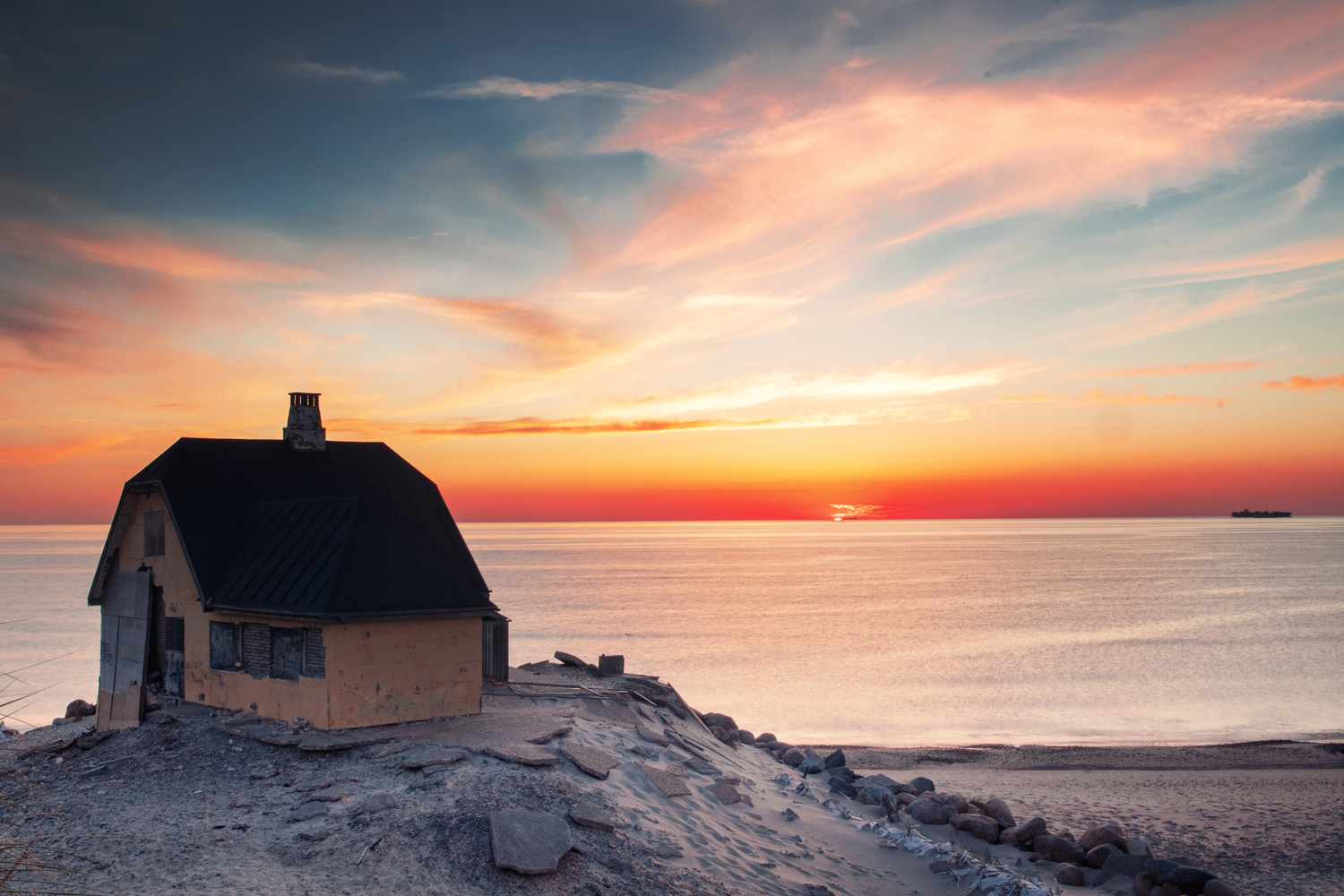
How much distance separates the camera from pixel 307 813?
12.1 metres

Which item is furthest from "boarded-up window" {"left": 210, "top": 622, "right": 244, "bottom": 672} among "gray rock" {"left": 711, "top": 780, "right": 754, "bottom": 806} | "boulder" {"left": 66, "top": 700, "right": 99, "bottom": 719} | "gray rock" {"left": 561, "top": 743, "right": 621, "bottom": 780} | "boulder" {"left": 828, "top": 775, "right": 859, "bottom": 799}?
"boulder" {"left": 828, "top": 775, "right": 859, "bottom": 799}

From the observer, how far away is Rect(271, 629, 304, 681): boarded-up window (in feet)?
51.9

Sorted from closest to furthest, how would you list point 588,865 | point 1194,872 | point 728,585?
point 588,865
point 1194,872
point 728,585

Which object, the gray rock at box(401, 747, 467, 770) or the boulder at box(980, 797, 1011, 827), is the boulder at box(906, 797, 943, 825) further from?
the gray rock at box(401, 747, 467, 770)

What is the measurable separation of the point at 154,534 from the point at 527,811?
1252cm

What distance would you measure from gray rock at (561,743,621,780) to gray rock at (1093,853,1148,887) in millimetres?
8853

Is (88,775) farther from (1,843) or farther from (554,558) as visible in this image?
(554,558)

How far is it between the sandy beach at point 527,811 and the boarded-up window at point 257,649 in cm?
101

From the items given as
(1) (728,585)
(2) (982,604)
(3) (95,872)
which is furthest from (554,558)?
(3) (95,872)

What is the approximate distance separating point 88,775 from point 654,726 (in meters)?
11.0

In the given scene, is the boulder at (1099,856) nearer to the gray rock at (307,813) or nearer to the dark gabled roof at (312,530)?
the dark gabled roof at (312,530)

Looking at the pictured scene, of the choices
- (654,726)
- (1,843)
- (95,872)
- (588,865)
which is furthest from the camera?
(654,726)

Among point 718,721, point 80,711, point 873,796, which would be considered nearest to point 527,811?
point 873,796

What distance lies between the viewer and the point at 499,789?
12719 millimetres
